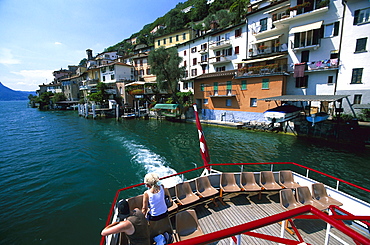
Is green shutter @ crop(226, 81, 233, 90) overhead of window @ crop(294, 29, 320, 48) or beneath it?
beneath

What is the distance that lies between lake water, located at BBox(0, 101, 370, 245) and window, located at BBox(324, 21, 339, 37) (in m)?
14.8

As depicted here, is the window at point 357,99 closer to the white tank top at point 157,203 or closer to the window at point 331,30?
the window at point 331,30

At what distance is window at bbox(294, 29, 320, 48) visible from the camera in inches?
957

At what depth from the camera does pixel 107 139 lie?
23.2 meters

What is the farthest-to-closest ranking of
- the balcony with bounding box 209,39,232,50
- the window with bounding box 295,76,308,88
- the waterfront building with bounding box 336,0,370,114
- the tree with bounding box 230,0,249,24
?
the tree with bounding box 230,0,249,24, the balcony with bounding box 209,39,232,50, the window with bounding box 295,76,308,88, the waterfront building with bounding box 336,0,370,114

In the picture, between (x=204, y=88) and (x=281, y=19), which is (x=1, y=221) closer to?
(x=204, y=88)

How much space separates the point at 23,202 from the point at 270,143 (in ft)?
70.0

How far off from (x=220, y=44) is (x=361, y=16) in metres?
20.8

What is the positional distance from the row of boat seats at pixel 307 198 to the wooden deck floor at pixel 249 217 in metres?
0.52

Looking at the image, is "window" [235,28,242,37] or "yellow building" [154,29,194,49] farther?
"yellow building" [154,29,194,49]

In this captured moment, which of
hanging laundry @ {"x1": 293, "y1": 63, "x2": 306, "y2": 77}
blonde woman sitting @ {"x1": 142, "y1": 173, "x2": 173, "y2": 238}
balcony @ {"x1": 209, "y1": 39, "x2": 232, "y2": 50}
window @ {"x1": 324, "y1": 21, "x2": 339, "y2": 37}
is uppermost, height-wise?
balcony @ {"x1": 209, "y1": 39, "x2": 232, "y2": 50}

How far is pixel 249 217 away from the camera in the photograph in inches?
248

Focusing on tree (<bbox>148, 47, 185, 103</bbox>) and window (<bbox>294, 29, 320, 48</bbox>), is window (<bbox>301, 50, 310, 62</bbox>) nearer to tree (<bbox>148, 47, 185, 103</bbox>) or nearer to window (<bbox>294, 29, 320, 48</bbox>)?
window (<bbox>294, 29, 320, 48</bbox>)

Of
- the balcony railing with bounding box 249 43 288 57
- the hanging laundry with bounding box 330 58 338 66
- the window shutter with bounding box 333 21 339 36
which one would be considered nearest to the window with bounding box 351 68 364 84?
the hanging laundry with bounding box 330 58 338 66
